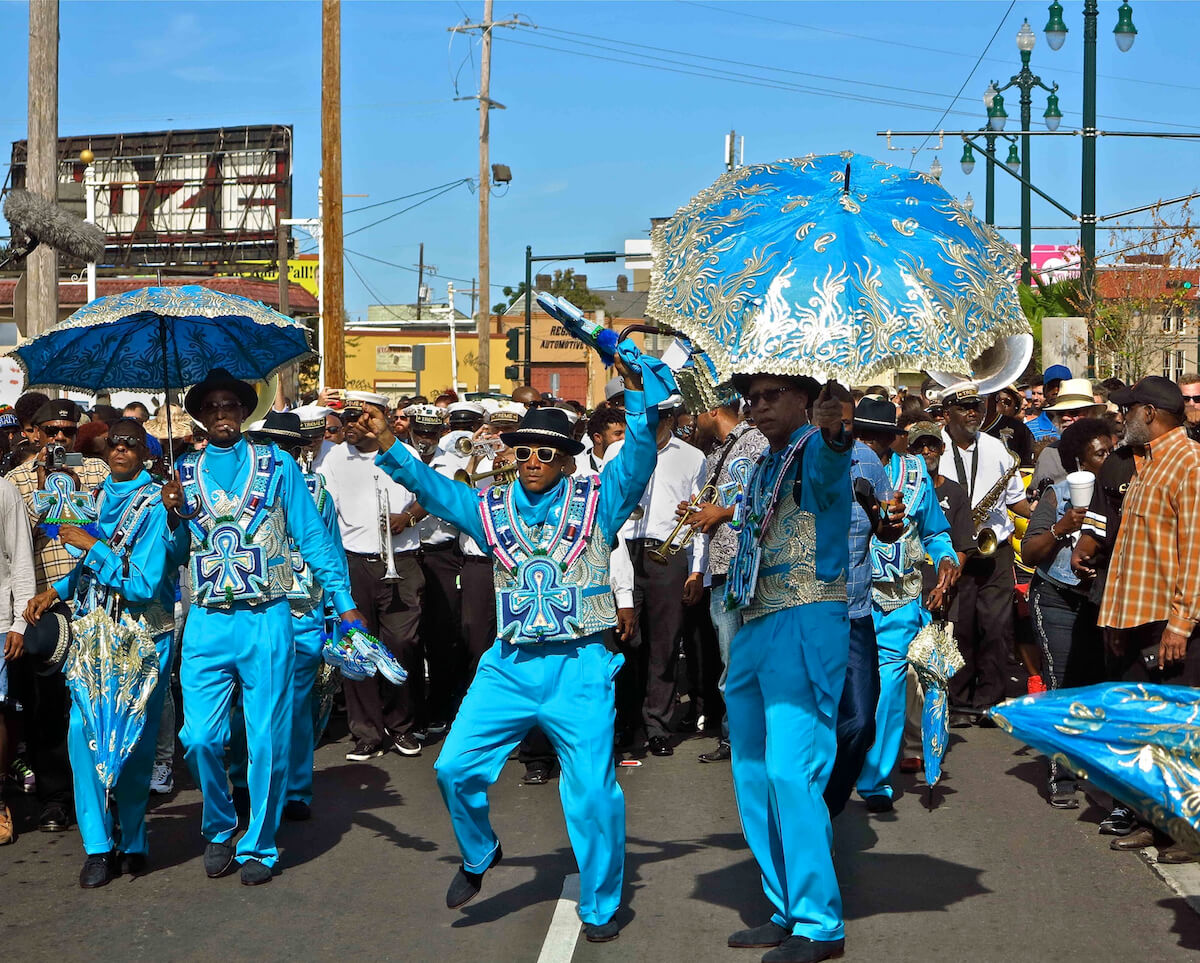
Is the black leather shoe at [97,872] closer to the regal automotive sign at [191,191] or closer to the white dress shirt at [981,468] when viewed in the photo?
the white dress shirt at [981,468]

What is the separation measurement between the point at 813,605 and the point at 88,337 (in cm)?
424

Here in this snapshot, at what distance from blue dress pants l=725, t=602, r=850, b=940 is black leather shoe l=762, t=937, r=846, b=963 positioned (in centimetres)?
3

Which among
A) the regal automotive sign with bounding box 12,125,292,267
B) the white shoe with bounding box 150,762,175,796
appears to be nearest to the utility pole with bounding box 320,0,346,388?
the white shoe with bounding box 150,762,175,796

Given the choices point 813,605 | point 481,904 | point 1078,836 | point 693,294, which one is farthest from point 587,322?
point 1078,836

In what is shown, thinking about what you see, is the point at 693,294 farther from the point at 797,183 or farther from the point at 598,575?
the point at 598,575

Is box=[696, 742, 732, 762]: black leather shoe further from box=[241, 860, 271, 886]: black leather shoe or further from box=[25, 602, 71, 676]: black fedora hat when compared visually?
box=[25, 602, 71, 676]: black fedora hat

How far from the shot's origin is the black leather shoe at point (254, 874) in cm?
663

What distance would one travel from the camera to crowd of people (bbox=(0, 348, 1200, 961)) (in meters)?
5.75

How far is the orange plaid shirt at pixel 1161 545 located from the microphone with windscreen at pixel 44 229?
27.8 feet

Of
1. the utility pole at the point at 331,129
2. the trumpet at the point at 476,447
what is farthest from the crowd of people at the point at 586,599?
the utility pole at the point at 331,129

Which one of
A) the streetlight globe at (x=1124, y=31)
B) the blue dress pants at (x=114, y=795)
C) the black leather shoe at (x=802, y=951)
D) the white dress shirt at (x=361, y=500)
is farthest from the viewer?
the streetlight globe at (x=1124, y=31)

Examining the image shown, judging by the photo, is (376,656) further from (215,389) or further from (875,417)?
(875,417)

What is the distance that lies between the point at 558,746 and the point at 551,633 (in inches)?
17.2

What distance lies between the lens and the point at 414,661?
992 centimetres
